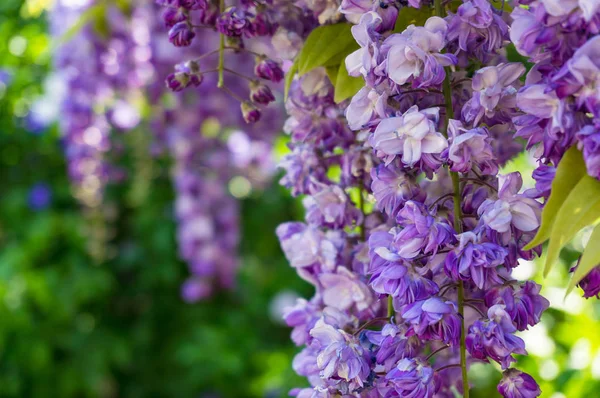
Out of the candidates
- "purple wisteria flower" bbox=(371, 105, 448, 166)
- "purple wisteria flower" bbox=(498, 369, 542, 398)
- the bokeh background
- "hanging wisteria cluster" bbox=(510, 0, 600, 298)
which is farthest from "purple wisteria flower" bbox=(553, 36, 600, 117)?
the bokeh background

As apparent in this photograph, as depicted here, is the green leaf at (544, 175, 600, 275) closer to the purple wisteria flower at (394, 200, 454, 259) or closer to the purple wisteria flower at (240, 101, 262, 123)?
the purple wisteria flower at (394, 200, 454, 259)

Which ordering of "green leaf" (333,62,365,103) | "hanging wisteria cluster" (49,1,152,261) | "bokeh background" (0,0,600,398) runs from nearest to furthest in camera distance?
"green leaf" (333,62,365,103), "hanging wisteria cluster" (49,1,152,261), "bokeh background" (0,0,600,398)

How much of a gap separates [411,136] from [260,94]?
0.29 metres

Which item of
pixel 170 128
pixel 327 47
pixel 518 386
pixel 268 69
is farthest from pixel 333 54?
pixel 170 128

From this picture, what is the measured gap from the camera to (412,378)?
1.87 feet

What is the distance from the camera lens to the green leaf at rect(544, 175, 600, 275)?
0.49m

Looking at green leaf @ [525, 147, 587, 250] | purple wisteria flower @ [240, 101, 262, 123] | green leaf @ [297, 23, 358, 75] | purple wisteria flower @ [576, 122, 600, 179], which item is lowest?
purple wisteria flower @ [240, 101, 262, 123]

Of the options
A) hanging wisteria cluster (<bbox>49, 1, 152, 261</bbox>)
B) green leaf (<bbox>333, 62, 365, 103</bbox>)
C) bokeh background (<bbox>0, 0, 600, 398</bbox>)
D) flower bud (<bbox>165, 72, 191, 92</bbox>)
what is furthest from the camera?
bokeh background (<bbox>0, 0, 600, 398</bbox>)

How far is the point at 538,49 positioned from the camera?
0.52 meters

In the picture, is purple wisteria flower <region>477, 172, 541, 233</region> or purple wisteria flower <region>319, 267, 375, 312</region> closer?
purple wisteria flower <region>477, 172, 541, 233</region>

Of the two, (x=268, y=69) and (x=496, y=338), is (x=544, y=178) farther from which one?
(x=268, y=69)

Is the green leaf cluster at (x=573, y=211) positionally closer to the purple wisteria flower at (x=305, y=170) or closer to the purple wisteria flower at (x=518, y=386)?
the purple wisteria flower at (x=518, y=386)

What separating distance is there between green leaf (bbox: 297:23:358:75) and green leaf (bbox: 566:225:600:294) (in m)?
0.31

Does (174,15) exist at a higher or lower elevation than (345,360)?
higher
